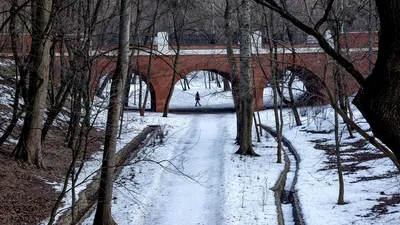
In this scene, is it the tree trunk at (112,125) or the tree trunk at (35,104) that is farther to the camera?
the tree trunk at (35,104)

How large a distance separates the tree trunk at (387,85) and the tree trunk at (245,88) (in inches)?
685

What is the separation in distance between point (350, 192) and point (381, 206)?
7.26 feet

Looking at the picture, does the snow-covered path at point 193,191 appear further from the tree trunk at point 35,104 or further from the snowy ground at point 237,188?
the tree trunk at point 35,104

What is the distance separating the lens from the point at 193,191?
689 inches

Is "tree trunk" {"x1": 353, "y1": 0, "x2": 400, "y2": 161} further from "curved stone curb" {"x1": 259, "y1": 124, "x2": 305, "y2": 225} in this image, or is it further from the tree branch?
"curved stone curb" {"x1": 259, "y1": 124, "x2": 305, "y2": 225}

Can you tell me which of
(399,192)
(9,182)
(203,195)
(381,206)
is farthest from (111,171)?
(399,192)

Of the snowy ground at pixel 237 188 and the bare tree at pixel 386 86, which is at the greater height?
the bare tree at pixel 386 86

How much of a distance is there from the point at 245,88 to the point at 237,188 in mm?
5219

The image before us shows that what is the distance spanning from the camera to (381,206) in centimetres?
1442

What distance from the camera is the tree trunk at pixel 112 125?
1216 cm

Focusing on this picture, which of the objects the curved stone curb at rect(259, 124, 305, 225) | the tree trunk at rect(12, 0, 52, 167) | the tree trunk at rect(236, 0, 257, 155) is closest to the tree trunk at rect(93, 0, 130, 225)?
the tree trunk at rect(12, 0, 52, 167)

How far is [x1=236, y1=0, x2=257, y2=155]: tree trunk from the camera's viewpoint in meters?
21.6

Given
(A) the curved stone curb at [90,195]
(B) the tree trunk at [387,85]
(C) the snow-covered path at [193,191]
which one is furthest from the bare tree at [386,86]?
(C) the snow-covered path at [193,191]

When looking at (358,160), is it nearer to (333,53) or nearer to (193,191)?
(193,191)
